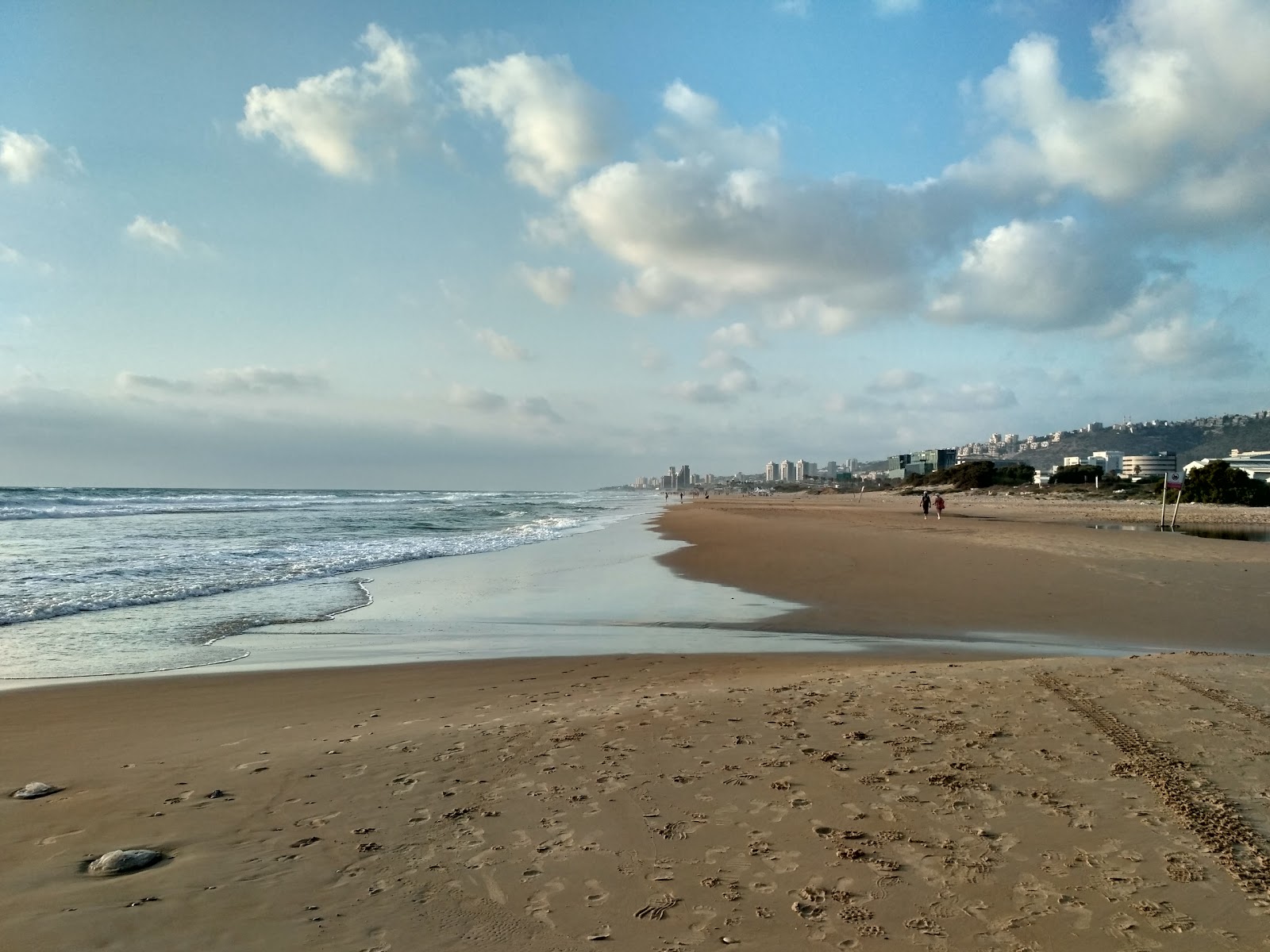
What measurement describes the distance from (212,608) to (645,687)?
9.84 m

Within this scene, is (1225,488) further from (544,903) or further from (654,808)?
(544,903)

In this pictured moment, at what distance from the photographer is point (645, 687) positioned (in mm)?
7598

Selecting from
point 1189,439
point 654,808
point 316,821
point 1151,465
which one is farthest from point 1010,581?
point 1189,439

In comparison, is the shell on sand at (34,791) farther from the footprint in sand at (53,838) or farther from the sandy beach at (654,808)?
the footprint in sand at (53,838)

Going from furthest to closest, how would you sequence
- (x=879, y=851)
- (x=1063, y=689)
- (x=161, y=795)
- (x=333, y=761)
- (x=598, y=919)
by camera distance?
(x=1063, y=689) < (x=333, y=761) < (x=161, y=795) < (x=879, y=851) < (x=598, y=919)

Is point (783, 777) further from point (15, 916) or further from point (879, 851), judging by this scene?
point (15, 916)

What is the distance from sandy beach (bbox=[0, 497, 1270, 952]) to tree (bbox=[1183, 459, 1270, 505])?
54210mm

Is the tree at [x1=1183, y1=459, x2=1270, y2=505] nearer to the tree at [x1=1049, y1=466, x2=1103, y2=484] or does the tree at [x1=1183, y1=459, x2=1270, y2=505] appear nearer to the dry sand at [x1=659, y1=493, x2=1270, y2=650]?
the dry sand at [x1=659, y1=493, x2=1270, y2=650]

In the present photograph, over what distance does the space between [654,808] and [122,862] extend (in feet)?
9.79

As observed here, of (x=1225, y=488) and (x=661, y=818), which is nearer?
(x=661, y=818)

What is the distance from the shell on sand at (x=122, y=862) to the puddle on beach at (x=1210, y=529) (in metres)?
31.9

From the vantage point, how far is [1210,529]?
31172 mm

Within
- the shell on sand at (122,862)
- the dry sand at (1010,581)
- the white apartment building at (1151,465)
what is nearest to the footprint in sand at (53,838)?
the shell on sand at (122,862)

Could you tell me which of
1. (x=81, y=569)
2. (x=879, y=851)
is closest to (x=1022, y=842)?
(x=879, y=851)
